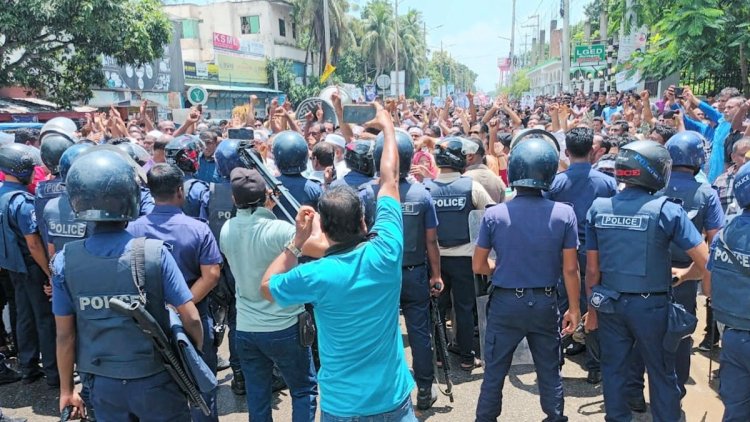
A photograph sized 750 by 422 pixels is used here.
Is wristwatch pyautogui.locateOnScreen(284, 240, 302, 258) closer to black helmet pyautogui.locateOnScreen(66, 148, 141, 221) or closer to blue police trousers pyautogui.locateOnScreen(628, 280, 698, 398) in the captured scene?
black helmet pyautogui.locateOnScreen(66, 148, 141, 221)

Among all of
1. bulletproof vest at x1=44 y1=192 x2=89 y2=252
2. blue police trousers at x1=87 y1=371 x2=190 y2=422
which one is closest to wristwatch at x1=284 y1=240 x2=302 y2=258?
blue police trousers at x1=87 y1=371 x2=190 y2=422

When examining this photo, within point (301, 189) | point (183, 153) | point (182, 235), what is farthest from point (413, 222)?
point (183, 153)

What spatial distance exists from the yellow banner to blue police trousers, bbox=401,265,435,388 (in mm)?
31816

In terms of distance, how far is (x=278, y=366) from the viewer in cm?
361

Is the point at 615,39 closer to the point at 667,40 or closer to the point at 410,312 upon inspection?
the point at 667,40

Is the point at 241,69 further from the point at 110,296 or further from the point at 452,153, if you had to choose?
the point at 110,296

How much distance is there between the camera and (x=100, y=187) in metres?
2.70

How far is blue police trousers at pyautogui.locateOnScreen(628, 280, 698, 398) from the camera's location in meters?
4.06

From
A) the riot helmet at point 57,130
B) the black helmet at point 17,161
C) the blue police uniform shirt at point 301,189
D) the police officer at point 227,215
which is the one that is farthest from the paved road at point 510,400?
the riot helmet at point 57,130

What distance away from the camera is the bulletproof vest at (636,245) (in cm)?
355

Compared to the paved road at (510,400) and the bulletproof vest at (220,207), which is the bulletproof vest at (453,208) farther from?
the bulletproof vest at (220,207)

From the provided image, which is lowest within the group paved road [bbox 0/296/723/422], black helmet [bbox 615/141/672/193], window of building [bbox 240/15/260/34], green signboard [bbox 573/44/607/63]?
paved road [bbox 0/296/723/422]

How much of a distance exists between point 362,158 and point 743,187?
112 inches

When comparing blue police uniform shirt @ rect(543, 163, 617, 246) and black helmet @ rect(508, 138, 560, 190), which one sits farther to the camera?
blue police uniform shirt @ rect(543, 163, 617, 246)
